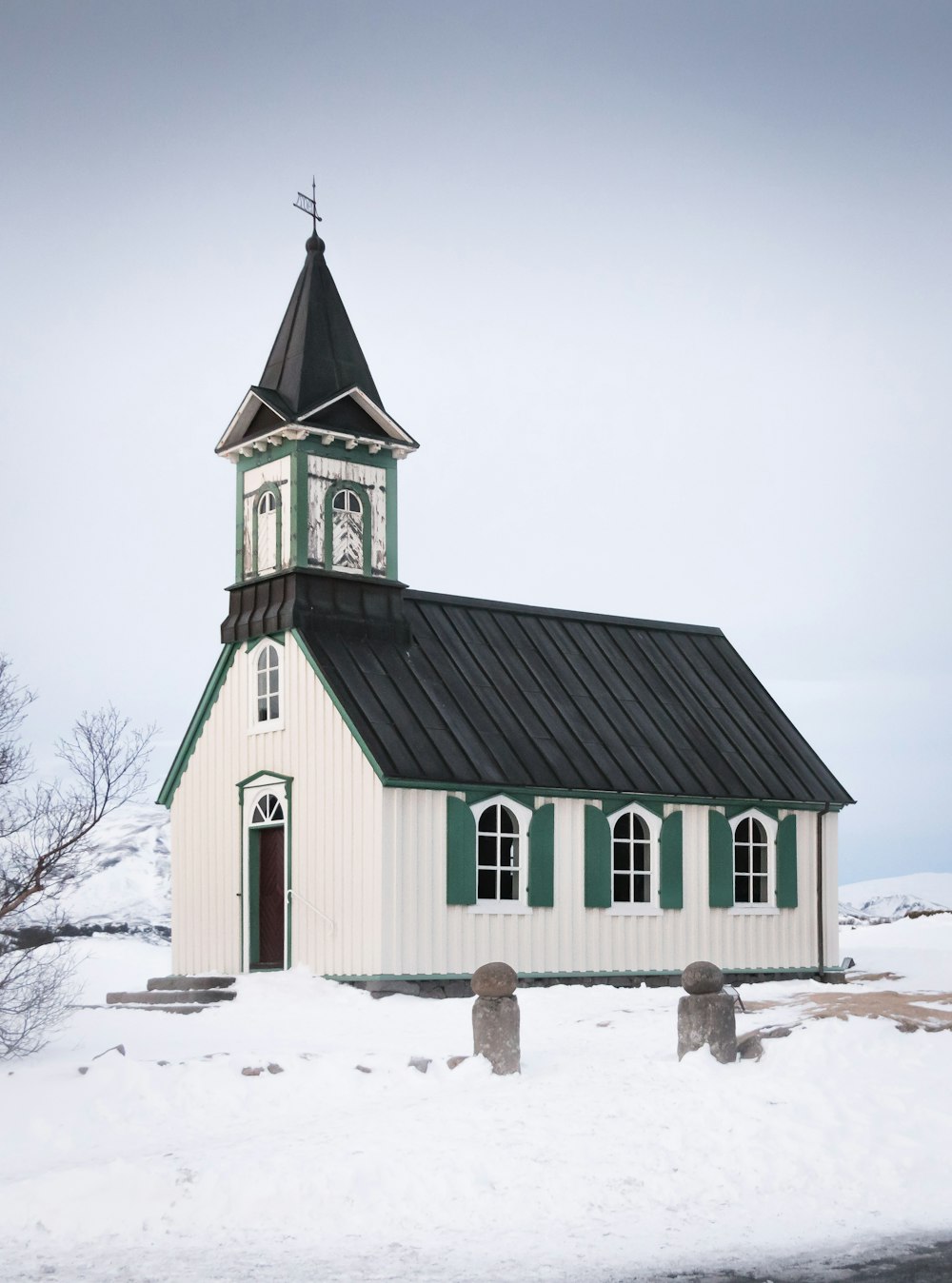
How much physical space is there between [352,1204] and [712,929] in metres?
14.7

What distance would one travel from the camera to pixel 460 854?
22.2m

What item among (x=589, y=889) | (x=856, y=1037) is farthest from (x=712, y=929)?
(x=856, y=1037)

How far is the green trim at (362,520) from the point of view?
78.3 feet

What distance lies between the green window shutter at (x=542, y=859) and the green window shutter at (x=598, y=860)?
0.64 meters

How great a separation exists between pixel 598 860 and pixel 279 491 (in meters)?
6.94

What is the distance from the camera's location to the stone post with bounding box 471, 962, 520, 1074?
1455cm

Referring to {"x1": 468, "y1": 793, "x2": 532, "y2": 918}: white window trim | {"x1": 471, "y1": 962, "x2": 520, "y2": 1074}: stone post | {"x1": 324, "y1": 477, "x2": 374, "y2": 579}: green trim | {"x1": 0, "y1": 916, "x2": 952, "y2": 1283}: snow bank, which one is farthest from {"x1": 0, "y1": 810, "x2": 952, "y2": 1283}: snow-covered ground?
A: {"x1": 324, "y1": 477, "x2": 374, "y2": 579}: green trim

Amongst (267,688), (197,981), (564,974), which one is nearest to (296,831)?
(267,688)

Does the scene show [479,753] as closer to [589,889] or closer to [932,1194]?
[589,889]

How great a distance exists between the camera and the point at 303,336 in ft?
81.6

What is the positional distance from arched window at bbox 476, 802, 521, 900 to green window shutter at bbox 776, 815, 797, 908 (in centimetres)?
495

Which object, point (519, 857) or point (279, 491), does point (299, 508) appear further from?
point (519, 857)

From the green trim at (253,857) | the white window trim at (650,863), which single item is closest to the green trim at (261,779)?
the green trim at (253,857)

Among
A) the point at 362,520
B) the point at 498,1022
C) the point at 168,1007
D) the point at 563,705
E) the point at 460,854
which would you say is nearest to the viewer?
the point at 498,1022
